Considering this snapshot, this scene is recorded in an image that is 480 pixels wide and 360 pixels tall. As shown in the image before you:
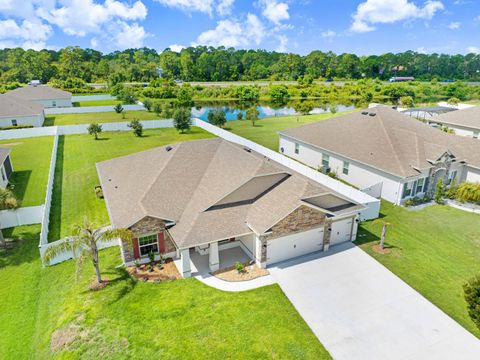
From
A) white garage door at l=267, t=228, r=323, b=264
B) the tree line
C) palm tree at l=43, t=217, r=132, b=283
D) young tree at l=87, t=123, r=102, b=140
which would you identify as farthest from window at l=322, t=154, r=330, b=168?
the tree line

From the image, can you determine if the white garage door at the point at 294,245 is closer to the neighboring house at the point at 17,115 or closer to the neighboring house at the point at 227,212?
the neighboring house at the point at 227,212

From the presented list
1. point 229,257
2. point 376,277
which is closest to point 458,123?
point 376,277

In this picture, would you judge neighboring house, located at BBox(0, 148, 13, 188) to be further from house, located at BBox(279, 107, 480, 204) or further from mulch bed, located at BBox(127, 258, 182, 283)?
house, located at BBox(279, 107, 480, 204)

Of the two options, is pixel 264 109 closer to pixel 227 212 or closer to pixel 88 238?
pixel 227 212

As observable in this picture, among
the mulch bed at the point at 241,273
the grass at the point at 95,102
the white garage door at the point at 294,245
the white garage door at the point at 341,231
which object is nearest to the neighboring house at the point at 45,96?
the grass at the point at 95,102

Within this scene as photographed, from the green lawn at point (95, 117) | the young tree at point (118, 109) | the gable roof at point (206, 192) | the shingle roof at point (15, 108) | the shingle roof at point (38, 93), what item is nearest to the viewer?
the gable roof at point (206, 192)

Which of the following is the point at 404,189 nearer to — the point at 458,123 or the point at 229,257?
the point at 229,257

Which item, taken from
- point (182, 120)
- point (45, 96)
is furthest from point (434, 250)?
point (45, 96)
